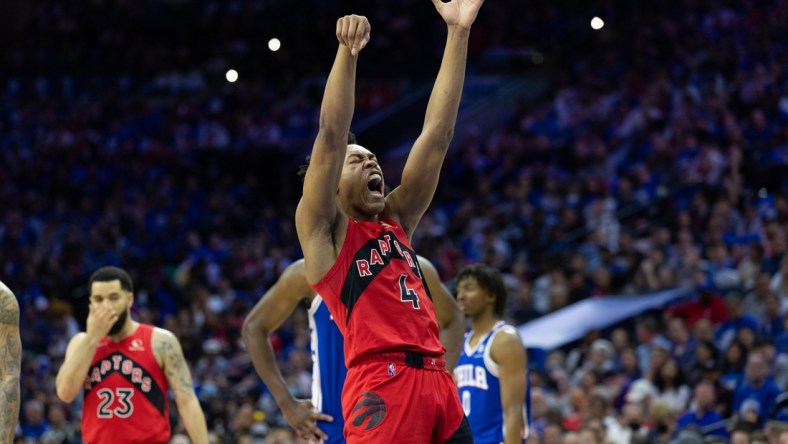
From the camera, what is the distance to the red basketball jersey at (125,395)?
7.34 m

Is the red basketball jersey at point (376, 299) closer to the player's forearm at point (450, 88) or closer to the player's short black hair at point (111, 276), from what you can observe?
the player's forearm at point (450, 88)

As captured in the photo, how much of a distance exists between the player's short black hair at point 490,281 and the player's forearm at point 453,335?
67cm

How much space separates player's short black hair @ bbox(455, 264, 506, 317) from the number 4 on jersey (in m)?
2.74

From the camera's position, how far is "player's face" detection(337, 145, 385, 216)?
495 cm

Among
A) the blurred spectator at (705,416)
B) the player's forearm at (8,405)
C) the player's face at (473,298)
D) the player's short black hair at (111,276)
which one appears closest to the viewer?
the player's forearm at (8,405)

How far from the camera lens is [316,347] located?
646cm

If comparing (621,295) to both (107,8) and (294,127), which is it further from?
(107,8)

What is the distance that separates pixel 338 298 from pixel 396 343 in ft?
1.06

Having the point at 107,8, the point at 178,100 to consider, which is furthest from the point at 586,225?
the point at 107,8

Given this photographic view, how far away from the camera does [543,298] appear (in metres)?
14.7

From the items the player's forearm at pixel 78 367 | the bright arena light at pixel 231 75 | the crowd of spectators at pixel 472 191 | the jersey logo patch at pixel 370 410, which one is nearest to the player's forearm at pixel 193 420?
the player's forearm at pixel 78 367

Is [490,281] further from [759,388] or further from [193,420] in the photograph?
[759,388]

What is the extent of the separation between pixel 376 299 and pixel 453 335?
2143 millimetres

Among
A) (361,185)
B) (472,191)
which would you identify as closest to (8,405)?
(361,185)
